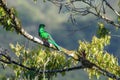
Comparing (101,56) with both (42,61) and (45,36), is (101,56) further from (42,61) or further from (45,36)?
(45,36)

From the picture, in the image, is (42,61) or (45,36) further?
(42,61)

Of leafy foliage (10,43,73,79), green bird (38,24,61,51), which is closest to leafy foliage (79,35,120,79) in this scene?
leafy foliage (10,43,73,79)

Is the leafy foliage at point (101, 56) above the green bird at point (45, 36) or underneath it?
underneath

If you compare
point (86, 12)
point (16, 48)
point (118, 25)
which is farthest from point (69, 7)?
point (16, 48)

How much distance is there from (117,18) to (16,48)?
10.2m

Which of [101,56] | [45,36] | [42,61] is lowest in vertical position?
[42,61]

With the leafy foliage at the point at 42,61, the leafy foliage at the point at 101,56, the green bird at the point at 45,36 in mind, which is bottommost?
the leafy foliage at the point at 42,61

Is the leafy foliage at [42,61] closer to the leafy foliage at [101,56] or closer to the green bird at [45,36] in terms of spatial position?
the leafy foliage at [101,56]

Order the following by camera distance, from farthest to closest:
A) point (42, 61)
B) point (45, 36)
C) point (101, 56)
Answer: point (42, 61)
point (101, 56)
point (45, 36)

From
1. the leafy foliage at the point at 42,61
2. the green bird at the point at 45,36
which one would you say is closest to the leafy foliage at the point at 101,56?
the leafy foliage at the point at 42,61

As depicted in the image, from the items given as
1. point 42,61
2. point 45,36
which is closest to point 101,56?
point 42,61

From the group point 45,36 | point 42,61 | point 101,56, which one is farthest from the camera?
point 42,61

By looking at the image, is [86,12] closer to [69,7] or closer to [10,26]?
[69,7]

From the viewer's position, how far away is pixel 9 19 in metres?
14.6
